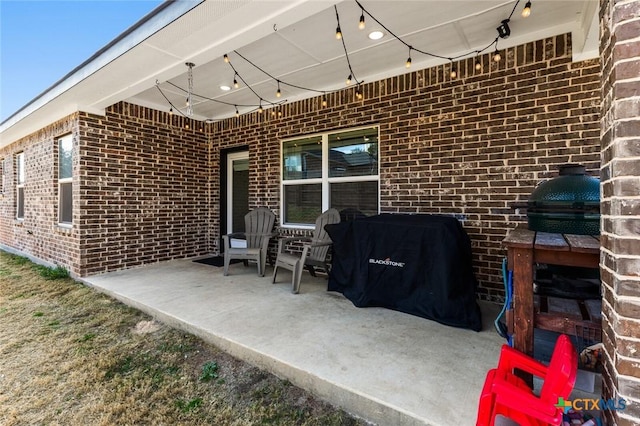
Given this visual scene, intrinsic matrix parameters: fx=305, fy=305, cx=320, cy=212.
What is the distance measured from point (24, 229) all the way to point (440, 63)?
805cm

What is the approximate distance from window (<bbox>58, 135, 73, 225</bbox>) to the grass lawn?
7.03 ft

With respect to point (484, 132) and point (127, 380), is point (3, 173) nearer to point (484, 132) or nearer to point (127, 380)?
point (127, 380)

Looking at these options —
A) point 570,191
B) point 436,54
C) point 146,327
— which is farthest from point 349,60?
point 146,327

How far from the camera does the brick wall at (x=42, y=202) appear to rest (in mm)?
4672

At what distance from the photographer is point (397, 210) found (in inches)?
149

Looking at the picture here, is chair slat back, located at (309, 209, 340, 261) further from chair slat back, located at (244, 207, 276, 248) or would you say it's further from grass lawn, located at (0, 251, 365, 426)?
grass lawn, located at (0, 251, 365, 426)

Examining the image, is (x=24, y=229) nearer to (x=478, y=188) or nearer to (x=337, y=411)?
(x=337, y=411)

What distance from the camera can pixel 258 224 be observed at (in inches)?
188

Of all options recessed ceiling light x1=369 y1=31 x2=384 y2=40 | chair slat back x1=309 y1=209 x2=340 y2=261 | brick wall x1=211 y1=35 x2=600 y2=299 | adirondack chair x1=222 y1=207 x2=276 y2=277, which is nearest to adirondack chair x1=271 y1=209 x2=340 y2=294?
chair slat back x1=309 y1=209 x2=340 y2=261

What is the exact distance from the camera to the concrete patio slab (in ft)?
5.44

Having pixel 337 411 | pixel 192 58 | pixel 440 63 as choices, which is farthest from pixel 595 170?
pixel 192 58

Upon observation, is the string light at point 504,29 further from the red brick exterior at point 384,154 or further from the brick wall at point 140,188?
the brick wall at point 140,188

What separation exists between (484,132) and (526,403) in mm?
2796

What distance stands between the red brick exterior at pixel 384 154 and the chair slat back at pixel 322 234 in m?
0.67
